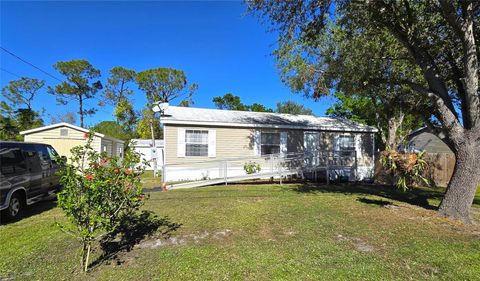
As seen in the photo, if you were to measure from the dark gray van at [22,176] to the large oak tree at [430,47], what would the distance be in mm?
6620

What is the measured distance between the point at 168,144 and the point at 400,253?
10.3 m

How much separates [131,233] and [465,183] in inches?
270

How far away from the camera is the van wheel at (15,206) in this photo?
634cm

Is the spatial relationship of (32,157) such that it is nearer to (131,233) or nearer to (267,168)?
(131,233)

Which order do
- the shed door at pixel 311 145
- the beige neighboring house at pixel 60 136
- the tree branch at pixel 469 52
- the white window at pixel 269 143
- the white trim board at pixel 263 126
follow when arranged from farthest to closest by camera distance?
the beige neighboring house at pixel 60 136 < the shed door at pixel 311 145 < the white window at pixel 269 143 < the white trim board at pixel 263 126 < the tree branch at pixel 469 52

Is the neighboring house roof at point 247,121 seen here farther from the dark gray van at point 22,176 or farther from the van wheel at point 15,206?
the van wheel at point 15,206

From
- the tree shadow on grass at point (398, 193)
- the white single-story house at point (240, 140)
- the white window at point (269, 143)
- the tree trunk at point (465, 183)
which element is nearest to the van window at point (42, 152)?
the white single-story house at point (240, 140)

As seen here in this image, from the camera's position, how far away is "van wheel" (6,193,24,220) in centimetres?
634

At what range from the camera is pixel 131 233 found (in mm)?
5031

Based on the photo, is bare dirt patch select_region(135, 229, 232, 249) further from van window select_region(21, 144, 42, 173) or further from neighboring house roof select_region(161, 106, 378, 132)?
neighboring house roof select_region(161, 106, 378, 132)

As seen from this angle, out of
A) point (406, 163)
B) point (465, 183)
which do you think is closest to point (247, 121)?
point (406, 163)

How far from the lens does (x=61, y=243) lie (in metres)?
4.65

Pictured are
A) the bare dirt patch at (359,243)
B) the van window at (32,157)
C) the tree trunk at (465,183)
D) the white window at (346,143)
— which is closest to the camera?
the bare dirt patch at (359,243)

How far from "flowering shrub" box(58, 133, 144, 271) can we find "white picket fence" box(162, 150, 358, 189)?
7.64 m
